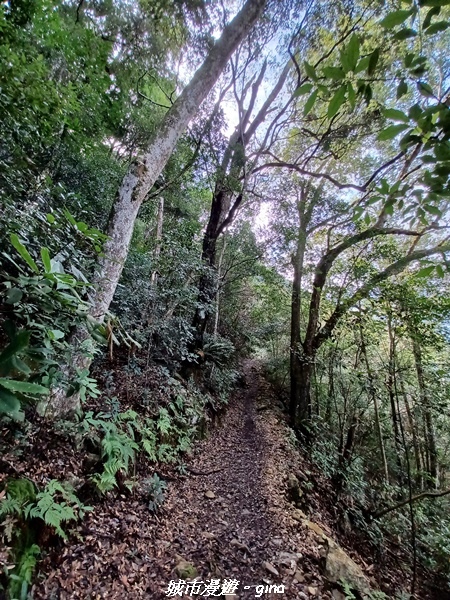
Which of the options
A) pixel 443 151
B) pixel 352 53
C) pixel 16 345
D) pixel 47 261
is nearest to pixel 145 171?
pixel 47 261

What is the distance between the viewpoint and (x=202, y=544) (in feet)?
9.45

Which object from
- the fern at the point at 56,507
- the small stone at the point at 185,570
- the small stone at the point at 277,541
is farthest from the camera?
the small stone at the point at 277,541

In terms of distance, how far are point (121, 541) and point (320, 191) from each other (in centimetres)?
822

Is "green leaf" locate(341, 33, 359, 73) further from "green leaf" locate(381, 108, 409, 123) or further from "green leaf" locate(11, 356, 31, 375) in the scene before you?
"green leaf" locate(11, 356, 31, 375)

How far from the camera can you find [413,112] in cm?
82

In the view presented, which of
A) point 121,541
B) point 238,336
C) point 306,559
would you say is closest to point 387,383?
point 306,559

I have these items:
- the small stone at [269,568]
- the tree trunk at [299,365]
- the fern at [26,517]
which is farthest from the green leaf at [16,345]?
the tree trunk at [299,365]

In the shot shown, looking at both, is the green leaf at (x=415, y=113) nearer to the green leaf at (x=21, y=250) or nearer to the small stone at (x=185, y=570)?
the green leaf at (x=21, y=250)

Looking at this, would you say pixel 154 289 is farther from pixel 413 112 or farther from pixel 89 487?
pixel 413 112

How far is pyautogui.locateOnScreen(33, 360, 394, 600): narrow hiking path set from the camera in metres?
2.19

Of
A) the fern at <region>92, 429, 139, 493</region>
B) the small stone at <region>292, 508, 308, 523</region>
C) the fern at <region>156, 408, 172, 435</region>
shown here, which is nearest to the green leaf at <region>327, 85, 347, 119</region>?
the fern at <region>92, 429, 139, 493</region>

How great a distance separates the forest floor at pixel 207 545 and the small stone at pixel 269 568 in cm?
1

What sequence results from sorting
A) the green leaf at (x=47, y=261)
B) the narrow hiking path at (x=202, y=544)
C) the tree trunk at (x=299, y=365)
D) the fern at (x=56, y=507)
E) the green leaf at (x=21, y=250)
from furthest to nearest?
the tree trunk at (x=299, y=365), the narrow hiking path at (x=202, y=544), the fern at (x=56, y=507), the green leaf at (x=47, y=261), the green leaf at (x=21, y=250)

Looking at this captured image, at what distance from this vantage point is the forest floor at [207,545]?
2.20m
